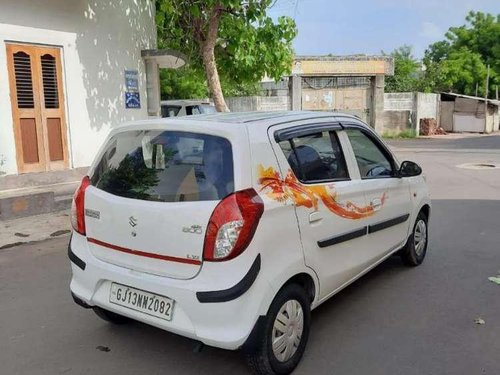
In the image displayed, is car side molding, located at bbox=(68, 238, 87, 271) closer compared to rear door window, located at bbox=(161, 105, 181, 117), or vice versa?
car side molding, located at bbox=(68, 238, 87, 271)

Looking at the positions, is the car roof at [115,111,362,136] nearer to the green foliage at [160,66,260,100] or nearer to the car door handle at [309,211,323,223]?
the car door handle at [309,211,323,223]

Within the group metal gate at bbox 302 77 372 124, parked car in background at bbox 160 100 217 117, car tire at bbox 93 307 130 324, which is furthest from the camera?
metal gate at bbox 302 77 372 124

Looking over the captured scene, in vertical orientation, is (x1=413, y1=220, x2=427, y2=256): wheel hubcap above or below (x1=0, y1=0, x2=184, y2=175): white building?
below

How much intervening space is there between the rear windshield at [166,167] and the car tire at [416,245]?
107 inches

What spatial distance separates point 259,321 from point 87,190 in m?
1.47

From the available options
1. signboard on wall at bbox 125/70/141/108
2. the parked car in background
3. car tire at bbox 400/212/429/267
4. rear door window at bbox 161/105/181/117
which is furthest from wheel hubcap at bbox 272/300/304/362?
rear door window at bbox 161/105/181/117

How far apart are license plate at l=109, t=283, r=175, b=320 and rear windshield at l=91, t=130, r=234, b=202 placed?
0.57m

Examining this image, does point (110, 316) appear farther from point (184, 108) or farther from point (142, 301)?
point (184, 108)

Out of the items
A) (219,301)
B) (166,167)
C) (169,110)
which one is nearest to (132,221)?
(166,167)

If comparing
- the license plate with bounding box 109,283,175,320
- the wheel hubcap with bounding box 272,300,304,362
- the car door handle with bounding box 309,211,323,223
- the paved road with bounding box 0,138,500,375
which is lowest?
the paved road with bounding box 0,138,500,375

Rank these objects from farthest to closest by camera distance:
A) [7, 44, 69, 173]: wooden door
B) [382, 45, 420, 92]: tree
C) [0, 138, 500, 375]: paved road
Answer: [382, 45, 420, 92]: tree < [7, 44, 69, 173]: wooden door < [0, 138, 500, 375]: paved road

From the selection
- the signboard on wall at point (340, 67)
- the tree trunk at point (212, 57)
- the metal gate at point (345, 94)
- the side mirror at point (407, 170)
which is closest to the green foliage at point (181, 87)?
the signboard on wall at point (340, 67)

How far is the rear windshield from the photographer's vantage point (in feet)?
9.39

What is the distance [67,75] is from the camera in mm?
8477
